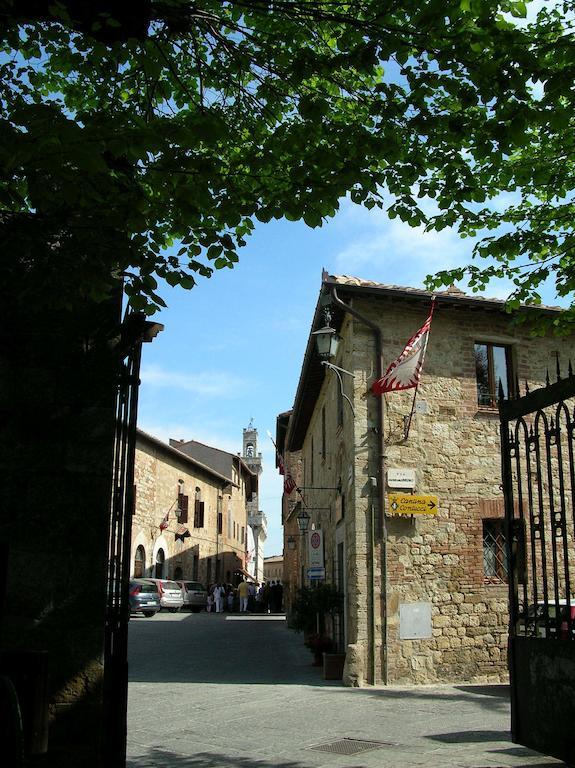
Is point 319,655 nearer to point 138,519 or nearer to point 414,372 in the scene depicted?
point 414,372

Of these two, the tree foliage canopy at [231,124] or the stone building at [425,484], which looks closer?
the tree foliage canopy at [231,124]

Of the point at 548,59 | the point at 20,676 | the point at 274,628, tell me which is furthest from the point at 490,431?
the point at 274,628

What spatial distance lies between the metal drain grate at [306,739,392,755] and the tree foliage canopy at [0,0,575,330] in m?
4.14

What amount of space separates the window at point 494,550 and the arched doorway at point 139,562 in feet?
81.8

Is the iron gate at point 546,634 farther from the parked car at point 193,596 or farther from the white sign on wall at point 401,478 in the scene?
the parked car at point 193,596

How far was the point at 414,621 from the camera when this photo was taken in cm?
1112

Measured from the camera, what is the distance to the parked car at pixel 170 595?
3062cm

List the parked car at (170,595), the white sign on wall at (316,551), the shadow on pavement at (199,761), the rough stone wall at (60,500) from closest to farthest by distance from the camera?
the rough stone wall at (60,500) → the shadow on pavement at (199,761) → the white sign on wall at (316,551) → the parked car at (170,595)

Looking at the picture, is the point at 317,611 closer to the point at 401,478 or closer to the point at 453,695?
the point at 401,478

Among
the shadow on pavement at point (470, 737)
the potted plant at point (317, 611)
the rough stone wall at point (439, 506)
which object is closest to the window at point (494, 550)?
the rough stone wall at point (439, 506)

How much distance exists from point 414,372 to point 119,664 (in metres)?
7.15

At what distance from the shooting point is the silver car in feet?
100

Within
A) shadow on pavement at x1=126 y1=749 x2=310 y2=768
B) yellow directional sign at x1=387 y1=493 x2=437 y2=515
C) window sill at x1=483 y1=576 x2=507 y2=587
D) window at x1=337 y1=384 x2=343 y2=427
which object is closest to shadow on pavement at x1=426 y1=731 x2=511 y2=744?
shadow on pavement at x1=126 y1=749 x2=310 y2=768

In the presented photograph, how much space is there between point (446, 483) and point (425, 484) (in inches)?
13.9
